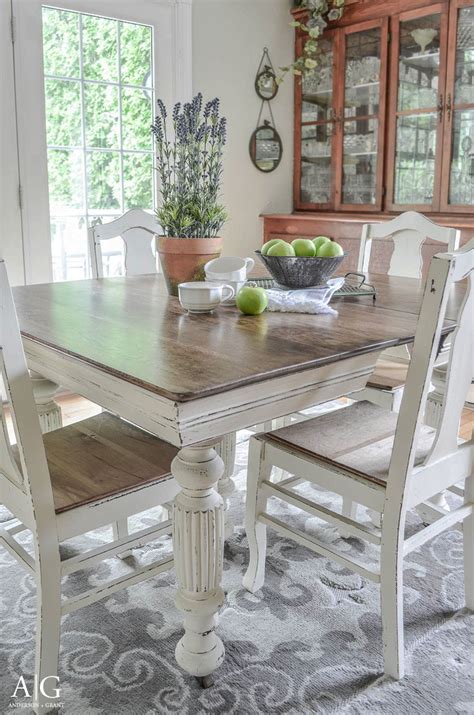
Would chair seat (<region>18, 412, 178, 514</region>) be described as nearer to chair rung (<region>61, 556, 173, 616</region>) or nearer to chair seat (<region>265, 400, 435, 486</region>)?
chair rung (<region>61, 556, 173, 616</region>)

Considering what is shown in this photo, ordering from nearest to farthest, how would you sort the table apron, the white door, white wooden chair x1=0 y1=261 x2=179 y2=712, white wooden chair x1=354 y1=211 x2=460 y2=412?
the table apron → white wooden chair x1=0 y1=261 x2=179 y2=712 → white wooden chair x1=354 y1=211 x2=460 y2=412 → the white door

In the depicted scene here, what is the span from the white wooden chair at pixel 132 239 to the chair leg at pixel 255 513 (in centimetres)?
114

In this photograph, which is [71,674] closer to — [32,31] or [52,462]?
[52,462]

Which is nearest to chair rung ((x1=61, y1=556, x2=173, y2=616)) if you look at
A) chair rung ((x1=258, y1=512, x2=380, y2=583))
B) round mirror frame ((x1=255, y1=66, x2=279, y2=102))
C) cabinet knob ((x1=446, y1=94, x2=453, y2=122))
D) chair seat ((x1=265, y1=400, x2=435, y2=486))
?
chair rung ((x1=258, y1=512, x2=380, y2=583))

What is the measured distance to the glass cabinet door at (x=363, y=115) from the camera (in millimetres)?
3787

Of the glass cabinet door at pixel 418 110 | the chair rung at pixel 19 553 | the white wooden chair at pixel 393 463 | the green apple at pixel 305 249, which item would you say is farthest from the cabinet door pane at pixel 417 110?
the chair rung at pixel 19 553

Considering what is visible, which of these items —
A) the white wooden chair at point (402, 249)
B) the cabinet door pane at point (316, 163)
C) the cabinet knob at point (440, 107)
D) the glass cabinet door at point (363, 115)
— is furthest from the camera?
the cabinet door pane at point (316, 163)

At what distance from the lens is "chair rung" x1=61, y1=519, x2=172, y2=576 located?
1.35 m

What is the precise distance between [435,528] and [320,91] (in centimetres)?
331

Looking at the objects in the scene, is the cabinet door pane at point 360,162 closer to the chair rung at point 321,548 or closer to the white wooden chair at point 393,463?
the white wooden chair at point 393,463

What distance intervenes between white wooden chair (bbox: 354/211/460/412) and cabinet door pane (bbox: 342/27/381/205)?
4.69 feet

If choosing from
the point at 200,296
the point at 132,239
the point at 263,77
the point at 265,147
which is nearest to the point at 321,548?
the point at 200,296

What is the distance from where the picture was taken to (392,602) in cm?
142

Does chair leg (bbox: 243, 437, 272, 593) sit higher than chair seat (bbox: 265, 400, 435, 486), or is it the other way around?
chair seat (bbox: 265, 400, 435, 486)
